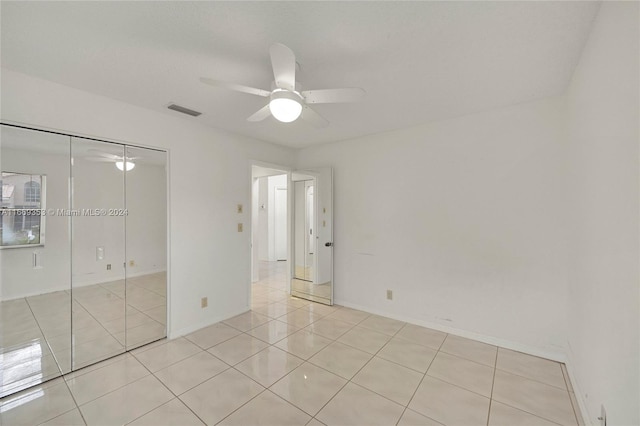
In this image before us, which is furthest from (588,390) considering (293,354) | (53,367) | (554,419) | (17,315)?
(17,315)

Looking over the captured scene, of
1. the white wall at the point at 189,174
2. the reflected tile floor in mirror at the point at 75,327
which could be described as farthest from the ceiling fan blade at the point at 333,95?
the reflected tile floor in mirror at the point at 75,327

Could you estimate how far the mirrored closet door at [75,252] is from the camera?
2.10 m

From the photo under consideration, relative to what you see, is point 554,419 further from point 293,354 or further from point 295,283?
point 295,283

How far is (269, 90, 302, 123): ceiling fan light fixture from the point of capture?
1.60m

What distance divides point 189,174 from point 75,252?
129cm

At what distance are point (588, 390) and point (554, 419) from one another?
298 millimetres

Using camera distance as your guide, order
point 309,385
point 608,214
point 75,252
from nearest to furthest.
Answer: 1. point 608,214
2. point 309,385
3. point 75,252

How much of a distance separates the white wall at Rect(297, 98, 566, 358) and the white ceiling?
51 centimetres

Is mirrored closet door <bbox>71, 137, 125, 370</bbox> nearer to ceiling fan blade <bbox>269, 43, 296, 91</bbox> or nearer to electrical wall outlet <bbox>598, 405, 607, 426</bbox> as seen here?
ceiling fan blade <bbox>269, 43, 296, 91</bbox>

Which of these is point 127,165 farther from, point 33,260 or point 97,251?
point 33,260

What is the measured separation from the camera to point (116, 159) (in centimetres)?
259

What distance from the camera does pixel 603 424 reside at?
1396mm

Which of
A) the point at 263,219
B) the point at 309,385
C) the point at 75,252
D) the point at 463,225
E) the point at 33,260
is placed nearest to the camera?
the point at 309,385

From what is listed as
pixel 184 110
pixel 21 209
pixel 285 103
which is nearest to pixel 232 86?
pixel 285 103
